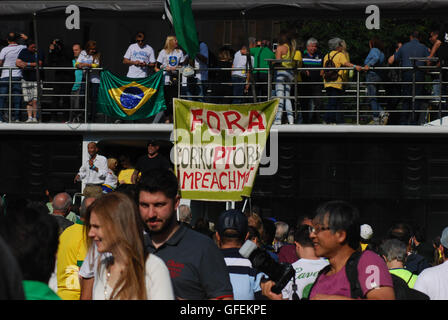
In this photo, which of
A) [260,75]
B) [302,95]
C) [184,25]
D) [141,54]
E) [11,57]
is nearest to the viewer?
[184,25]

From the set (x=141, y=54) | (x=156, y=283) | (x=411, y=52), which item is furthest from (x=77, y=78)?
(x=156, y=283)

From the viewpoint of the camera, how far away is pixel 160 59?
1827 cm

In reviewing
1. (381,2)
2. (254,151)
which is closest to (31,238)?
(254,151)

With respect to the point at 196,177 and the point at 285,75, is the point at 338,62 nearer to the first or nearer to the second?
the point at 285,75

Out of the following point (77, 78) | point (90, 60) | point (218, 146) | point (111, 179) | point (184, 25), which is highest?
point (184, 25)

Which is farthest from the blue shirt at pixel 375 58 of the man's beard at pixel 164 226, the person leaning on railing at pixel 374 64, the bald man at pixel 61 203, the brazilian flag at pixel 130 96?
the man's beard at pixel 164 226

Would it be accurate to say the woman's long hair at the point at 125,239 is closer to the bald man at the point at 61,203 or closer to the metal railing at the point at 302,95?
the bald man at the point at 61,203

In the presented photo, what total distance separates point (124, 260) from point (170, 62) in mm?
13703

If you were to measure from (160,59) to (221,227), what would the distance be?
11704 millimetres

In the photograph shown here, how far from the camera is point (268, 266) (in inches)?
222

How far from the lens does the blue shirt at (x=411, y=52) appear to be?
58.4 ft


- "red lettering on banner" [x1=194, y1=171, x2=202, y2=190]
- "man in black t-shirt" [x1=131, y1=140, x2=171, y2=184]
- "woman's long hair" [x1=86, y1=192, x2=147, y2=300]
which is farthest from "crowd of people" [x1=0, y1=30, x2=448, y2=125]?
"woman's long hair" [x1=86, y1=192, x2=147, y2=300]

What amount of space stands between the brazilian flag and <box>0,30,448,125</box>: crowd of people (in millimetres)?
253

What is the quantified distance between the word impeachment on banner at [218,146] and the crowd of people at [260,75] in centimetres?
434
